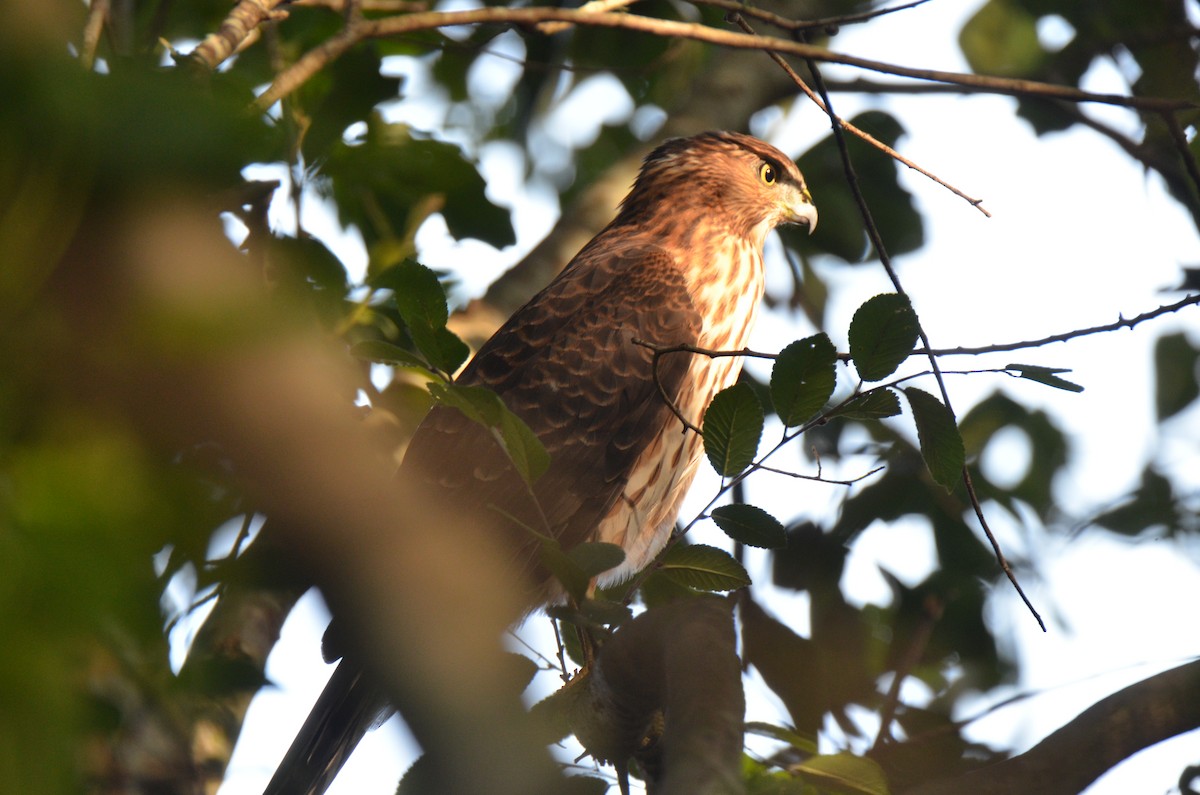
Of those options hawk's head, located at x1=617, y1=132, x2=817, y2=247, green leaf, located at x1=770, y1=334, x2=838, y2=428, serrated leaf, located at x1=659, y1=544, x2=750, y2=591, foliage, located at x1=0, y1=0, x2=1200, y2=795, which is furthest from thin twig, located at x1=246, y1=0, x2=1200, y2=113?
hawk's head, located at x1=617, y1=132, x2=817, y2=247

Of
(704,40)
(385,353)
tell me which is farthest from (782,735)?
(704,40)

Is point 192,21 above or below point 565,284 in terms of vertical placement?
above

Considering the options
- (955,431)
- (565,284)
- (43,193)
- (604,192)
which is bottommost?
(43,193)

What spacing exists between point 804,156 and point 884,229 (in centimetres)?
60

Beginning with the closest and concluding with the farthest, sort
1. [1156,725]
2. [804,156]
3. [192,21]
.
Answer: [1156,725], [192,21], [804,156]

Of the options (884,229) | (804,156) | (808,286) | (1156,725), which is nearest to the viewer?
(1156,725)

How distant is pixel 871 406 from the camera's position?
2.49 m

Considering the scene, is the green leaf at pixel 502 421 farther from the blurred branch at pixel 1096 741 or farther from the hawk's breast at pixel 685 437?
the hawk's breast at pixel 685 437

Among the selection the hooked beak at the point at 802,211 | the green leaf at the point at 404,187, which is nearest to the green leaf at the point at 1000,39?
the hooked beak at the point at 802,211

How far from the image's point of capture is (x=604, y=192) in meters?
5.36

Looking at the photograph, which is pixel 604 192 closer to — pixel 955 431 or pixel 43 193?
pixel 955 431

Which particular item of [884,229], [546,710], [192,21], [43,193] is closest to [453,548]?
[43,193]

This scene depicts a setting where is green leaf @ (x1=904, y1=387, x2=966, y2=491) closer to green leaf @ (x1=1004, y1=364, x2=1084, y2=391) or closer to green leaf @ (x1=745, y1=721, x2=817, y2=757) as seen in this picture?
green leaf @ (x1=1004, y1=364, x2=1084, y2=391)

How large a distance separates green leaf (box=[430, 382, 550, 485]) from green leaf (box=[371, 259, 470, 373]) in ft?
1.18
